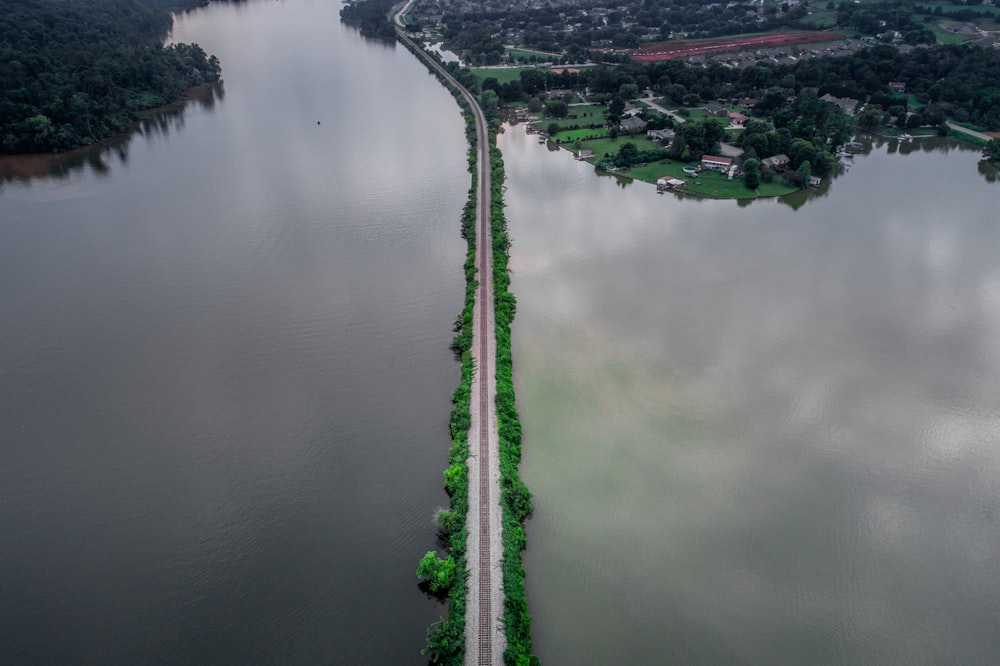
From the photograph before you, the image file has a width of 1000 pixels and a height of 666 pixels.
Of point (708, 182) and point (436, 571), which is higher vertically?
point (708, 182)

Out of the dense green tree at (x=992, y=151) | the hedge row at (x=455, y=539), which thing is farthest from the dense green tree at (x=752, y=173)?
the hedge row at (x=455, y=539)

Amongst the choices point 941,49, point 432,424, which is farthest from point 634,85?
point 432,424

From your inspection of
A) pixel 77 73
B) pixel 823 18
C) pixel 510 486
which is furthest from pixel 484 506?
pixel 823 18

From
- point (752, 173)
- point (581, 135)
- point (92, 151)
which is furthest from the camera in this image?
point (581, 135)

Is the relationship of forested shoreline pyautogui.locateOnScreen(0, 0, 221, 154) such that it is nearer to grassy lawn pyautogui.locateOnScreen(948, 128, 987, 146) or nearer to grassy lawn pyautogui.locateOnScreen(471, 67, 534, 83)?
grassy lawn pyautogui.locateOnScreen(471, 67, 534, 83)

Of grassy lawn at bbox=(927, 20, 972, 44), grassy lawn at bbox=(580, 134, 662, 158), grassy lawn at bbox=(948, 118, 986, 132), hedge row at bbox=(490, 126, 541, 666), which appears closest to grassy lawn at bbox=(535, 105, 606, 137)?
grassy lawn at bbox=(580, 134, 662, 158)

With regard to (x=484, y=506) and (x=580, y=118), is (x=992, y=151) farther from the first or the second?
(x=484, y=506)

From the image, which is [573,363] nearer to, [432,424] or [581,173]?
[432,424]
